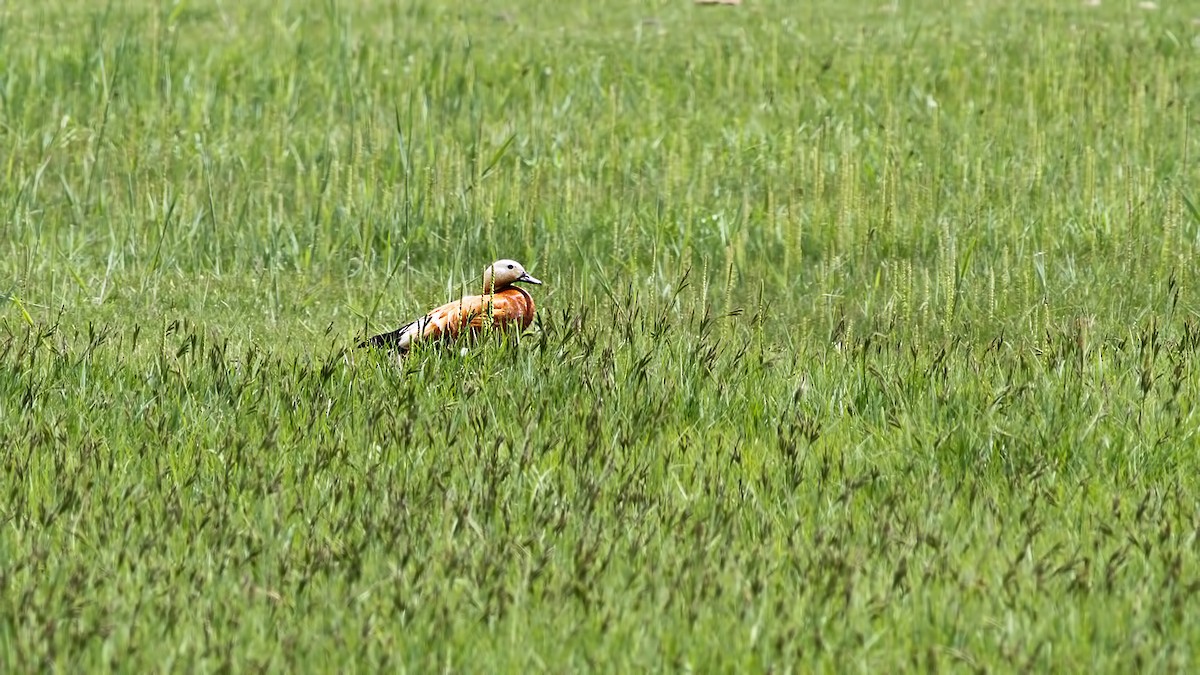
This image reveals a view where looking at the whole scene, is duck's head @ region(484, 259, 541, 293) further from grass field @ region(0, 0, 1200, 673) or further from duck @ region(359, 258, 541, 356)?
grass field @ region(0, 0, 1200, 673)

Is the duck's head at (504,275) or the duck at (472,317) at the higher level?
the duck's head at (504,275)

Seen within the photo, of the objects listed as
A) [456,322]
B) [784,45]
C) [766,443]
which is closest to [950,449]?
[766,443]

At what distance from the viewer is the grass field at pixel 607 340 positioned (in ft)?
12.7

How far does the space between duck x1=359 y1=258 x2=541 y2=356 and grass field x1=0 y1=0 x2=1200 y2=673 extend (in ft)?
0.50

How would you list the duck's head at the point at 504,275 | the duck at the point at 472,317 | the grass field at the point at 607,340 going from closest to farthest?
the grass field at the point at 607,340 < the duck at the point at 472,317 < the duck's head at the point at 504,275

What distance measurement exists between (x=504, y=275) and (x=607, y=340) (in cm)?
43

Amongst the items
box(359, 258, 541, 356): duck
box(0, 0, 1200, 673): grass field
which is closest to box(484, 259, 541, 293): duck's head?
box(359, 258, 541, 356): duck

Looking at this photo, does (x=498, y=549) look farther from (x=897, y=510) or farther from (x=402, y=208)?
A: (x=402, y=208)

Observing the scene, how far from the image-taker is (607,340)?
6.30 meters

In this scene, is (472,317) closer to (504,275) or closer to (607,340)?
(504,275)

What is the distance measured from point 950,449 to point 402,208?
360cm

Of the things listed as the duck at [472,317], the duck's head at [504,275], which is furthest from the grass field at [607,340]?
the duck's head at [504,275]

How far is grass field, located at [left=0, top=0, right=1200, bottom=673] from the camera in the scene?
12.7 ft

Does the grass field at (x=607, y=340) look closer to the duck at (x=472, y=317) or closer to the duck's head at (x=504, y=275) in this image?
the duck at (x=472, y=317)
